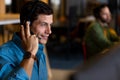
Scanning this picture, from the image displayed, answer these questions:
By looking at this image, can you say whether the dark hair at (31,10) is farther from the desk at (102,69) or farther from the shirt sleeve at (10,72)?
the desk at (102,69)

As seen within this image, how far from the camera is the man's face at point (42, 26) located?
1486 millimetres

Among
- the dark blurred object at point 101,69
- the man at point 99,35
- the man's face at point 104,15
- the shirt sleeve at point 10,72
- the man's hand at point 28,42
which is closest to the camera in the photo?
the dark blurred object at point 101,69

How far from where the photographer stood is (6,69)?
1251 mm

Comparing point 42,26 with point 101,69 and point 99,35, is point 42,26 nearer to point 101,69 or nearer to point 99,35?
point 101,69

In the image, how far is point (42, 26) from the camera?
5.00ft

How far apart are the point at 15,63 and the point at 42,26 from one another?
29 cm

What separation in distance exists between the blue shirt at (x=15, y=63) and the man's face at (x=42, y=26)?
0.06m

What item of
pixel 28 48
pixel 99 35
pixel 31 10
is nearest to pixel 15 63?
pixel 28 48

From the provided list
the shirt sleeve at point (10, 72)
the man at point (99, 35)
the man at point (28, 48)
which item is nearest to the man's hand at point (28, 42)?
the man at point (28, 48)

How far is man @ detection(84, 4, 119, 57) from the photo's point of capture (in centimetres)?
310

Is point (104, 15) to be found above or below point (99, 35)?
above

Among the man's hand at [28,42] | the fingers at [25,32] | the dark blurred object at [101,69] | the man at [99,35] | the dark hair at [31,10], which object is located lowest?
the man at [99,35]

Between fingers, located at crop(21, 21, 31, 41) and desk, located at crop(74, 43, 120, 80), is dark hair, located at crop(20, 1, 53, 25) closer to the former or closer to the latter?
fingers, located at crop(21, 21, 31, 41)

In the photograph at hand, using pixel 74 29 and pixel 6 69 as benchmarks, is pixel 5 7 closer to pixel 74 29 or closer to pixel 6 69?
pixel 6 69
